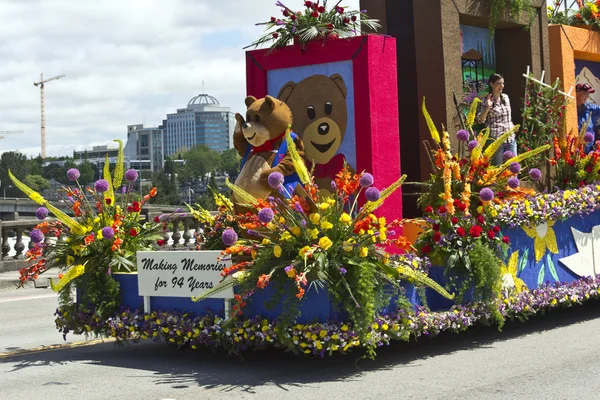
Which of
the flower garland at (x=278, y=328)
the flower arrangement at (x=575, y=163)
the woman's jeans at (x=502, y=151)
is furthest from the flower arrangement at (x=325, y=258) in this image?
the flower arrangement at (x=575, y=163)

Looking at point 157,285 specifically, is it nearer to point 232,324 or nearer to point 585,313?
point 232,324

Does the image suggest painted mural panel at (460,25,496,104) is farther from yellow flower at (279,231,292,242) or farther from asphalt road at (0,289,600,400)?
yellow flower at (279,231,292,242)

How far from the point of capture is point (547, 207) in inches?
348

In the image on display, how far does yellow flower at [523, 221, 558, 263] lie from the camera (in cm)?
891

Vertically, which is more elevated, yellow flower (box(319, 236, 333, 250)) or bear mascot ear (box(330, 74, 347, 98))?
bear mascot ear (box(330, 74, 347, 98))

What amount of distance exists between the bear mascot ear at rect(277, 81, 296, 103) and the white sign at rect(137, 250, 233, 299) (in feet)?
7.79

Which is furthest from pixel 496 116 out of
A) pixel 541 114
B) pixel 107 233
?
pixel 107 233

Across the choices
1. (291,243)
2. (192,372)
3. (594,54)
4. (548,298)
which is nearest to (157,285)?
(192,372)

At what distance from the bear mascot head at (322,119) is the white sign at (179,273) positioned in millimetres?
1942

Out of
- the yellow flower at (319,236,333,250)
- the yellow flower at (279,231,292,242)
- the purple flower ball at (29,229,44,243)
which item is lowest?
the yellow flower at (319,236,333,250)

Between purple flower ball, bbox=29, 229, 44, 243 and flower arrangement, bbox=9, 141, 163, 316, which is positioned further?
flower arrangement, bbox=9, 141, 163, 316

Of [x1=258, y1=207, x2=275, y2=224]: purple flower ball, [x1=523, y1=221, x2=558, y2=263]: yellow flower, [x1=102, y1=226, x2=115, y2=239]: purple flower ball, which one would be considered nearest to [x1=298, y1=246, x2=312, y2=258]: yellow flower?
[x1=258, y1=207, x2=275, y2=224]: purple flower ball

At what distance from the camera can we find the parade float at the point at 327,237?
23.2 ft

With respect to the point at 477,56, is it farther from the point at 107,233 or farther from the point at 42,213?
the point at 42,213
